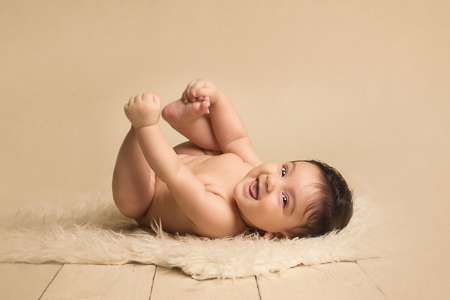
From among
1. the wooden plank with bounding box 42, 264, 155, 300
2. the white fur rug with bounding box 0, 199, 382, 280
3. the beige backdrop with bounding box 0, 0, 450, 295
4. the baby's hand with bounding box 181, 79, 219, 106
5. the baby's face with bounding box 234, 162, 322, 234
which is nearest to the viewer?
the wooden plank with bounding box 42, 264, 155, 300

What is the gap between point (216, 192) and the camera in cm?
136

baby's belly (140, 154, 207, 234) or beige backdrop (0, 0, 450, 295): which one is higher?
beige backdrop (0, 0, 450, 295)

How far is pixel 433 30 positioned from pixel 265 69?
79cm

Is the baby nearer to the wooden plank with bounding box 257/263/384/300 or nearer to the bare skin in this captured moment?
the bare skin

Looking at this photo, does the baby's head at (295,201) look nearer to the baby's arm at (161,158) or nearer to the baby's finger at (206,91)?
the baby's arm at (161,158)

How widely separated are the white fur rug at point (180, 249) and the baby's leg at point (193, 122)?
307mm

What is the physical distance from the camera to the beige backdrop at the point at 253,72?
7.11 feet

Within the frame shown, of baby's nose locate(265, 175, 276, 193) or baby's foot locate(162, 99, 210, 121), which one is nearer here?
baby's nose locate(265, 175, 276, 193)

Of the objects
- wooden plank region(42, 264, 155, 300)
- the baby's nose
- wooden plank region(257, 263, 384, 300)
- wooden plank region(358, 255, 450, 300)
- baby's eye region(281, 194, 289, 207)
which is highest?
the baby's nose

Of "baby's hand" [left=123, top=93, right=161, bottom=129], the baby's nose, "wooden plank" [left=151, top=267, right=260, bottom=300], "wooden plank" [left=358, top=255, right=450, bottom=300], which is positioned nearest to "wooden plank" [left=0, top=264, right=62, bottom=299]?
"wooden plank" [left=151, top=267, right=260, bottom=300]

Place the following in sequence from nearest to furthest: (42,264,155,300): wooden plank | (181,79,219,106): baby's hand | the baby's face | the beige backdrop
A: (42,264,155,300): wooden plank
the baby's face
(181,79,219,106): baby's hand
the beige backdrop

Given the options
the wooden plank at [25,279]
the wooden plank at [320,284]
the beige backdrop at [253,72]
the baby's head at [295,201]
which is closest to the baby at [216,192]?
the baby's head at [295,201]

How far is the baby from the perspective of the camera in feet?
4.15

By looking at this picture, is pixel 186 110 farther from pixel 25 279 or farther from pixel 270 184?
pixel 25 279
